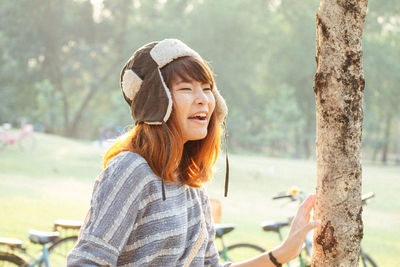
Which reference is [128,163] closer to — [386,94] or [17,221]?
[17,221]

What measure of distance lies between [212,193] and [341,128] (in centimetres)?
1106

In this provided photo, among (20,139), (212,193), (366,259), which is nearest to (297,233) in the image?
(366,259)

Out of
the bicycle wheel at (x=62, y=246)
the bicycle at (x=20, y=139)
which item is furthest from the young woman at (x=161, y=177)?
the bicycle at (x=20, y=139)

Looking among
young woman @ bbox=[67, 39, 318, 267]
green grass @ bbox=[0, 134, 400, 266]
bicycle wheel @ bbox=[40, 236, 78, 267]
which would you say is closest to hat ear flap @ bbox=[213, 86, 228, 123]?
young woman @ bbox=[67, 39, 318, 267]

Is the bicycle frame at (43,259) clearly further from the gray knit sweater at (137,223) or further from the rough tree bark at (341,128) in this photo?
the rough tree bark at (341,128)

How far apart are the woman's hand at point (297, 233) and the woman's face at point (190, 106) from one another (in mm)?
440

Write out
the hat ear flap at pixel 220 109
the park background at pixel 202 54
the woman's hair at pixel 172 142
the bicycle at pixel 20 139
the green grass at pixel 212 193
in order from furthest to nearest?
the park background at pixel 202 54 → the bicycle at pixel 20 139 → the green grass at pixel 212 193 → the hat ear flap at pixel 220 109 → the woman's hair at pixel 172 142

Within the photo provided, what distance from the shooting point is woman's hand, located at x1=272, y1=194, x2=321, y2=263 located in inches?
69.0

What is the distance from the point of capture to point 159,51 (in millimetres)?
1626

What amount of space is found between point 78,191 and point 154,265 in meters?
10.7

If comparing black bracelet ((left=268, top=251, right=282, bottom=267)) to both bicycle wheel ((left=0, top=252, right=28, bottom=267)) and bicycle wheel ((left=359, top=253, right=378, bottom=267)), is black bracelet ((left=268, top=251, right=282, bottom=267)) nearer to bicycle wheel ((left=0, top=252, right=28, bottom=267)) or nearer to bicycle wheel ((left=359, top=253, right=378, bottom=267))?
bicycle wheel ((left=0, top=252, right=28, bottom=267))

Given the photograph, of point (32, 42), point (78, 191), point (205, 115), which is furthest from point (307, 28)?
point (205, 115)

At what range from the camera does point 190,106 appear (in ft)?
5.41

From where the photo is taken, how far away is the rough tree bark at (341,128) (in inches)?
68.5
